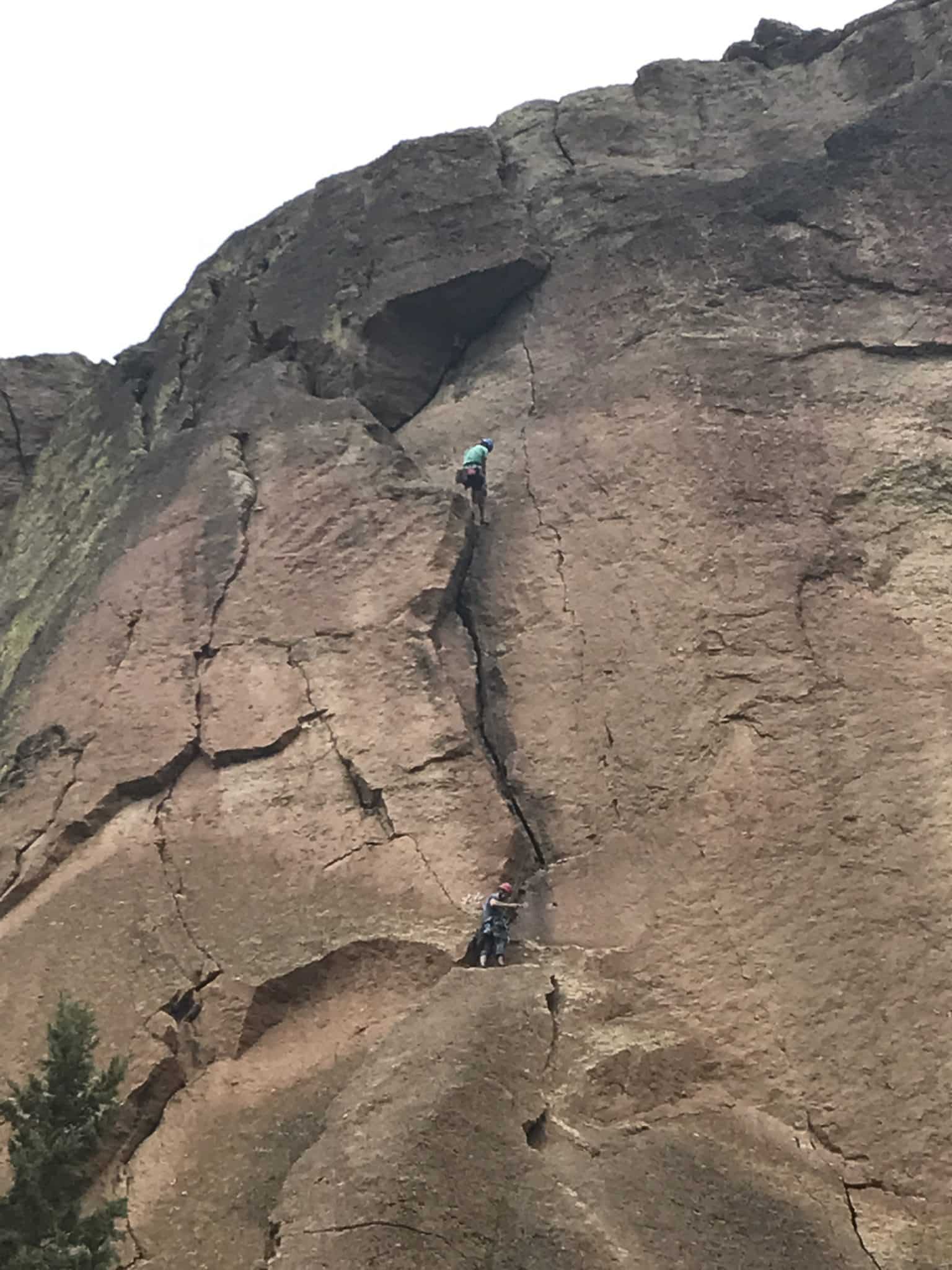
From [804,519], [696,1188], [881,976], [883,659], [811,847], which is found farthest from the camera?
[804,519]

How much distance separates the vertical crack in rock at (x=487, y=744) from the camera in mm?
10242

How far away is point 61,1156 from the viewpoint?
8125 mm

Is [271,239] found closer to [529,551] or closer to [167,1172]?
[529,551]

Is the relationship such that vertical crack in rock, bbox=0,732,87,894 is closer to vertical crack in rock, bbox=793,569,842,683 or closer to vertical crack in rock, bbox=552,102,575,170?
vertical crack in rock, bbox=793,569,842,683

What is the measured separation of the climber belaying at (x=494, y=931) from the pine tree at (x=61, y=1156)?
2.67 m

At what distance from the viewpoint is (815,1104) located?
821 cm

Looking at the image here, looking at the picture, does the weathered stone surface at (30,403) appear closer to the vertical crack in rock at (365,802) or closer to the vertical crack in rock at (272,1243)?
the vertical crack in rock at (365,802)

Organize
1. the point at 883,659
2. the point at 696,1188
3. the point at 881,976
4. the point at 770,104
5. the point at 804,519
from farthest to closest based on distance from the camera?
the point at 770,104, the point at 804,519, the point at 883,659, the point at 881,976, the point at 696,1188

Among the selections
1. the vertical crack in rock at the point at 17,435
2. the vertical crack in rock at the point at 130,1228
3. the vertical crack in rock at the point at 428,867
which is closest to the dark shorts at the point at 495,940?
the vertical crack in rock at the point at 428,867

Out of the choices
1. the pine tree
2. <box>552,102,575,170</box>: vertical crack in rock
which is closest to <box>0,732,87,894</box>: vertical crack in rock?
the pine tree

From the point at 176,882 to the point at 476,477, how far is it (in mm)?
5028

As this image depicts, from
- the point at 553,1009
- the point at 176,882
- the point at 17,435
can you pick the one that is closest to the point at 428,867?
the point at 553,1009

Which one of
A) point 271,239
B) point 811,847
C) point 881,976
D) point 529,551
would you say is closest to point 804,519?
point 529,551

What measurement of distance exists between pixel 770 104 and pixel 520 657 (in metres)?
8.79
